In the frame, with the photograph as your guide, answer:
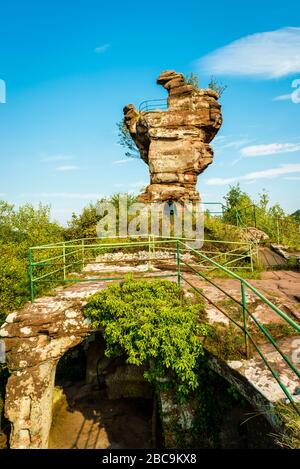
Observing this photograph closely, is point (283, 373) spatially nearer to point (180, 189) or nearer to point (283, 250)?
point (283, 250)

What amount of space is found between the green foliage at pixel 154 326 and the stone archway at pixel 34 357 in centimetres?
61

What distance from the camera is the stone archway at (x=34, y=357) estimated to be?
6582 mm

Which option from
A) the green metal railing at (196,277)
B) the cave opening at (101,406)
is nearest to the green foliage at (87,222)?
the green metal railing at (196,277)

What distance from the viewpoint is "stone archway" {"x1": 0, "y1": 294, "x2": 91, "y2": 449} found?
6.58 metres

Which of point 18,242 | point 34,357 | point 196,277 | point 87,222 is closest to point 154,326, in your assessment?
point 196,277

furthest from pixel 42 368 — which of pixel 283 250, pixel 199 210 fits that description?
pixel 199 210

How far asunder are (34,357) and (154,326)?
10.1ft

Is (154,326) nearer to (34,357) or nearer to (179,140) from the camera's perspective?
(34,357)

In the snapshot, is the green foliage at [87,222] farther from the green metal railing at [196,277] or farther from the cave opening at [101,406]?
the cave opening at [101,406]

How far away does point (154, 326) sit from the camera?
5797 millimetres

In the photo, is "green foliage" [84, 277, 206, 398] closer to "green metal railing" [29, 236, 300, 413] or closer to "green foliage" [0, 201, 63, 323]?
"green metal railing" [29, 236, 300, 413]

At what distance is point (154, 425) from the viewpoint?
855 centimetres
